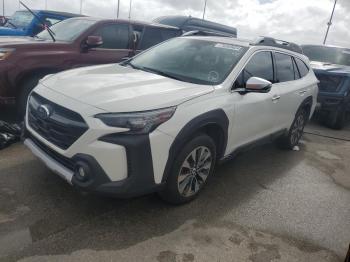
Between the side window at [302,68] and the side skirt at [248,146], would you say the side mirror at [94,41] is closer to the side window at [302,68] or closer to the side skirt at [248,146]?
the side skirt at [248,146]

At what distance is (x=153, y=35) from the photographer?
7289 mm

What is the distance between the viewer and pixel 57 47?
5672mm

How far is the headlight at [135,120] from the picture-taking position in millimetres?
2826

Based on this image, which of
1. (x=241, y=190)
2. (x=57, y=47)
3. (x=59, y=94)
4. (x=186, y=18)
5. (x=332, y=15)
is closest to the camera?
(x=59, y=94)

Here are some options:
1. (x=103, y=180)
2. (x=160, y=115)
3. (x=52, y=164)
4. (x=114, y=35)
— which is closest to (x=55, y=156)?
(x=52, y=164)

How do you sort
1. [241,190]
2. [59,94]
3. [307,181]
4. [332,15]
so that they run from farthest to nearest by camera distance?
[332,15], [307,181], [241,190], [59,94]

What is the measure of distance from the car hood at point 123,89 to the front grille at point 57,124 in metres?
0.15

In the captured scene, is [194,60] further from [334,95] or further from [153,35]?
[334,95]

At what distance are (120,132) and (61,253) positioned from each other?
1020 millimetres

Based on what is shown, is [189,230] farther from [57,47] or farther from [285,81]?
[57,47]

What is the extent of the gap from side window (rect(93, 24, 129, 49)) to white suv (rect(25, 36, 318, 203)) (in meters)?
2.01

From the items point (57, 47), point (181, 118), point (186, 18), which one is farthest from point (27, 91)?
point (186, 18)

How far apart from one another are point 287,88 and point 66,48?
11.4 ft

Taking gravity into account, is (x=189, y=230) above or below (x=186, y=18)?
below
